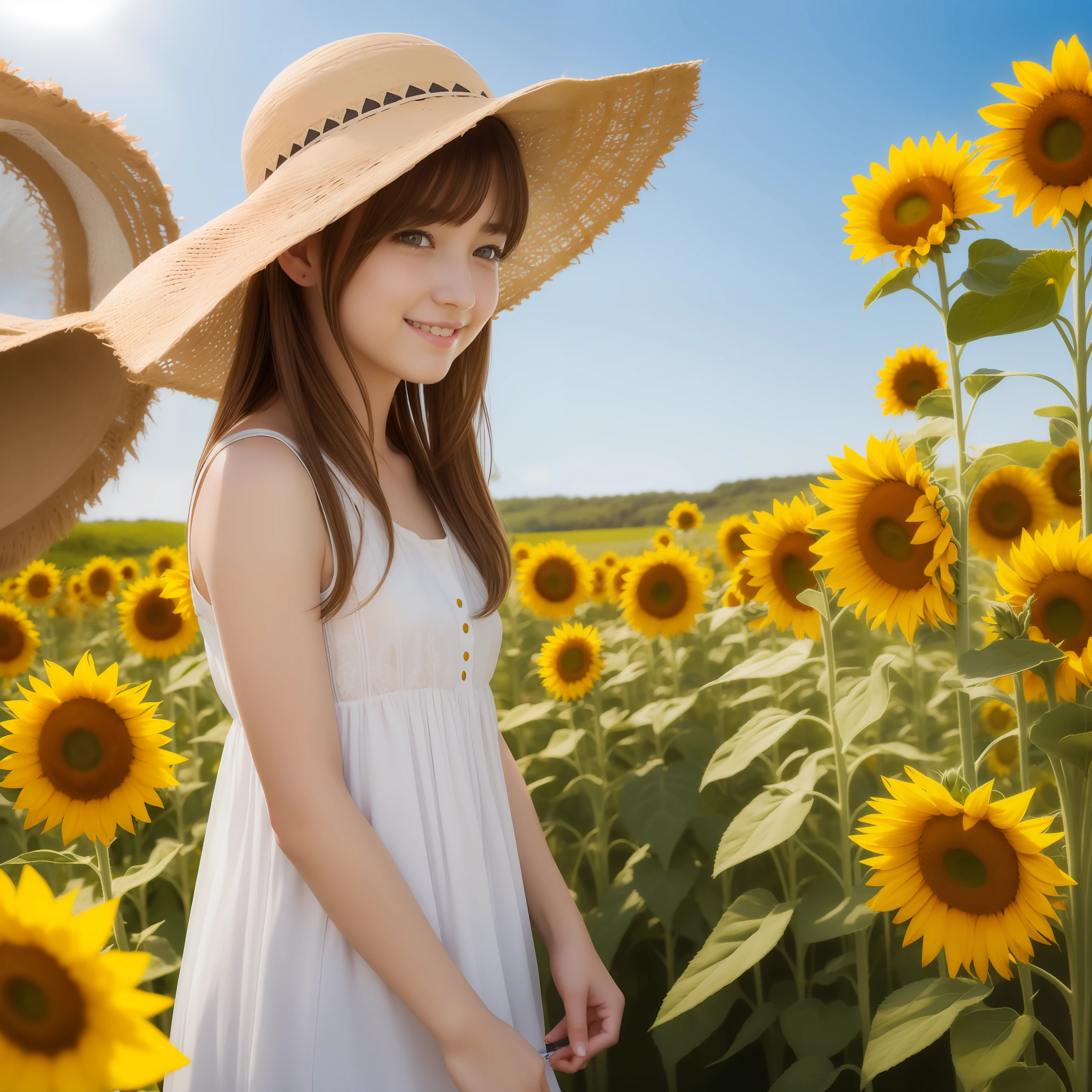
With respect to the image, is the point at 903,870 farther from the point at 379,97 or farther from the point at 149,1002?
the point at 379,97

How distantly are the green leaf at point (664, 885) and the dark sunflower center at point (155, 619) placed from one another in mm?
1384

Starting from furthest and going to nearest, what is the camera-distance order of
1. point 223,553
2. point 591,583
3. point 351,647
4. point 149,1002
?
point 591,583 → point 351,647 → point 223,553 → point 149,1002

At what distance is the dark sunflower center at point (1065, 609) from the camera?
908mm

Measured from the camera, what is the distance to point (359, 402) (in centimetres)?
89

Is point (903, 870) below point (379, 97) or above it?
below

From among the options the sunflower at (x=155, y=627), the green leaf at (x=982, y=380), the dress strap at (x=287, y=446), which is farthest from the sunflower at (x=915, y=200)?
the sunflower at (x=155, y=627)

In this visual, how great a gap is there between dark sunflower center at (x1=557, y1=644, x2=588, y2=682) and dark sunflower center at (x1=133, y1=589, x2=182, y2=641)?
3.39 ft

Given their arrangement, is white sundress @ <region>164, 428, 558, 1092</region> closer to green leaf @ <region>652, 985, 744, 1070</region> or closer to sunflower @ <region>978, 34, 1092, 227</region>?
green leaf @ <region>652, 985, 744, 1070</region>

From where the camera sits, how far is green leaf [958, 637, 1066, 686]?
0.78 metres

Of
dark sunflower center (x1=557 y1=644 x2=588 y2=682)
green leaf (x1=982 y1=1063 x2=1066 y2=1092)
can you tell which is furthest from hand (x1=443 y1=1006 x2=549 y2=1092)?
dark sunflower center (x1=557 y1=644 x2=588 y2=682)

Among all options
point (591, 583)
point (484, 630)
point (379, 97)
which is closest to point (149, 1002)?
point (484, 630)

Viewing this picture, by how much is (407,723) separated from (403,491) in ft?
0.95

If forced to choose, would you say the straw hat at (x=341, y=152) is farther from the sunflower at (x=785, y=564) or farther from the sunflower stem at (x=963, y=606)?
the sunflower at (x=785, y=564)

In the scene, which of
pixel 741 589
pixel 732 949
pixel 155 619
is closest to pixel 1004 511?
pixel 741 589
